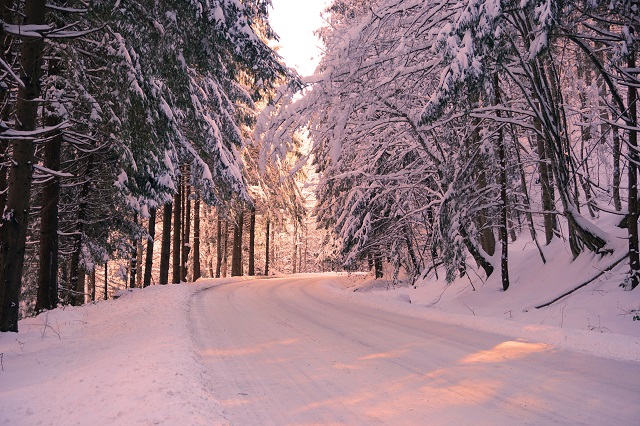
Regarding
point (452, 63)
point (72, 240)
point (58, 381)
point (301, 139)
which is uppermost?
point (301, 139)

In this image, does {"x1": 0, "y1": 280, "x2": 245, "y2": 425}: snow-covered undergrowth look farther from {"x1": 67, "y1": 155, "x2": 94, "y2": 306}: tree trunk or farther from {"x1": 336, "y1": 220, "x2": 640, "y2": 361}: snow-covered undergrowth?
{"x1": 67, "y1": 155, "x2": 94, "y2": 306}: tree trunk

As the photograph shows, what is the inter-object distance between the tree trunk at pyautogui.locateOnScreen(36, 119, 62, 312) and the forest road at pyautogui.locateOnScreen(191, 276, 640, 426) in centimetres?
560

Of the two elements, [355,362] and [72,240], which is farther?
[72,240]

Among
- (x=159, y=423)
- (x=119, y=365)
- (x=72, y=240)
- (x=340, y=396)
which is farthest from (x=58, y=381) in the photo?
(x=72, y=240)

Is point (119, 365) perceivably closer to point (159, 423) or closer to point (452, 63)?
point (159, 423)

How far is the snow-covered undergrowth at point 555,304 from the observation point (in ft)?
22.4

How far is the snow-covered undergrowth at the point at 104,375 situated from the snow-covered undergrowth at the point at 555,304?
5.51 m

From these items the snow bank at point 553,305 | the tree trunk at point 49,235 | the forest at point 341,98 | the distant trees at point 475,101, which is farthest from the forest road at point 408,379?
the tree trunk at point 49,235

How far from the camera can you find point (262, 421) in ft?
12.7

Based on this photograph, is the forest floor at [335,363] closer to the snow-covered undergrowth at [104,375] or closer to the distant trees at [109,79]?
the snow-covered undergrowth at [104,375]

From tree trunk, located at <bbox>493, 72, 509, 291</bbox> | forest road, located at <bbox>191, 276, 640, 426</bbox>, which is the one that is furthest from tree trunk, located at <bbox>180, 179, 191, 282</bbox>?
forest road, located at <bbox>191, 276, 640, 426</bbox>

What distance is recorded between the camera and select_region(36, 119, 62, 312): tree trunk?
11.0m

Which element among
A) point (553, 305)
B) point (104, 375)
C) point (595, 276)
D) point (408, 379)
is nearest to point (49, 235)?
point (104, 375)

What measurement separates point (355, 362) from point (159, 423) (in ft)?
9.46
